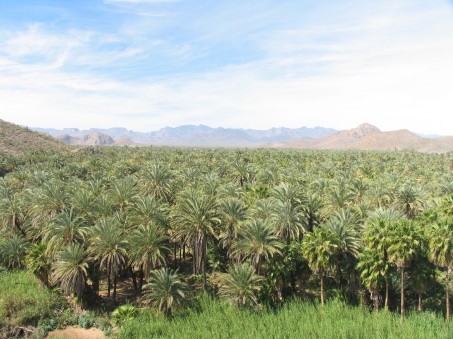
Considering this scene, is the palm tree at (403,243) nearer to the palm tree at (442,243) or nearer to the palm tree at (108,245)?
the palm tree at (442,243)

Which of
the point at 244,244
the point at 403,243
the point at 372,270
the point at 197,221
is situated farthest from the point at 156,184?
the point at 403,243

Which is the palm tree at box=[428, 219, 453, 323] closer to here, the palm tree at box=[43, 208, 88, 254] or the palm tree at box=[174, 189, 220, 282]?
the palm tree at box=[174, 189, 220, 282]

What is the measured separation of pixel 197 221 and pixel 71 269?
1374 cm

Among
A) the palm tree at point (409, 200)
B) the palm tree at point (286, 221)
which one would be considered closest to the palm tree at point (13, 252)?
the palm tree at point (286, 221)

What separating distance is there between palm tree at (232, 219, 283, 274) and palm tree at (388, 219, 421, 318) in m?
10.7

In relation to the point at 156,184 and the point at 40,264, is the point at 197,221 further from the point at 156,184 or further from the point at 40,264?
the point at 40,264

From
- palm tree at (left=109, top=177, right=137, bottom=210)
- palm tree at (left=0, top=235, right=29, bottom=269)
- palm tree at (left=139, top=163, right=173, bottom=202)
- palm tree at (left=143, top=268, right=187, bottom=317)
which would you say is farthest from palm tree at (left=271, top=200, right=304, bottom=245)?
palm tree at (left=0, top=235, right=29, bottom=269)

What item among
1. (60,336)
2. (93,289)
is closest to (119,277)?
(93,289)

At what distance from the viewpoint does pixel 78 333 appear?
32.7m

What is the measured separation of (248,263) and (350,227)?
11949 mm

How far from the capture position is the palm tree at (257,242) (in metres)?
34.5

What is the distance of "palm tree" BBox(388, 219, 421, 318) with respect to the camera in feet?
99.0

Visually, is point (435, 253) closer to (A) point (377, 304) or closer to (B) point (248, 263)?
(A) point (377, 304)

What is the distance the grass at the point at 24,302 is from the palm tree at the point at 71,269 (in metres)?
3.47
